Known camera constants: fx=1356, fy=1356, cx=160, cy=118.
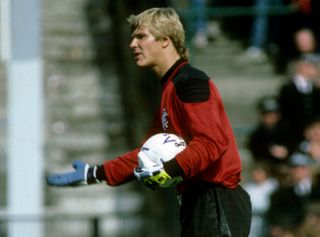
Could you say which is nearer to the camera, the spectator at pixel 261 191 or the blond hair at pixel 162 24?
the blond hair at pixel 162 24

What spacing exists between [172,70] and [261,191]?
16.3ft

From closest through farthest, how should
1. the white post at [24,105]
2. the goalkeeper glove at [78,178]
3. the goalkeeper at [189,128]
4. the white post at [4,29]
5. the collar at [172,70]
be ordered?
the goalkeeper at [189,128], the collar at [172,70], the goalkeeper glove at [78,178], the white post at [4,29], the white post at [24,105]

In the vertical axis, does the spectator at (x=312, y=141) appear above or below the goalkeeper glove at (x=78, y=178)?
below

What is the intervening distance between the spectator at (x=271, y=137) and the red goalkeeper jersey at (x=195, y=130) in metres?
4.90

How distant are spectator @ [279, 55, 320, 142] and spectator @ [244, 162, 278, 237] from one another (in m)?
0.57

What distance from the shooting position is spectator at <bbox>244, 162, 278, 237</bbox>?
433 inches

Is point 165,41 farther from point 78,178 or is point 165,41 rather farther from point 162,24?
point 78,178

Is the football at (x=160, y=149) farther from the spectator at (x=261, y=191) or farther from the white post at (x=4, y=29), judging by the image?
the spectator at (x=261, y=191)

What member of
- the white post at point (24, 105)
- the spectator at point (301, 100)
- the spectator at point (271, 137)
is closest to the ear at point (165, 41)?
the white post at point (24, 105)

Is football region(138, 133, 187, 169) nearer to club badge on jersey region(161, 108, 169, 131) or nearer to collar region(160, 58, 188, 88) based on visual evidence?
club badge on jersey region(161, 108, 169, 131)

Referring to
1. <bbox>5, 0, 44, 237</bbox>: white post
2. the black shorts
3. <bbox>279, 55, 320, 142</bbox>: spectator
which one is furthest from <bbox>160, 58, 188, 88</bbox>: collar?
<bbox>279, 55, 320, 142</bbox>: spectator

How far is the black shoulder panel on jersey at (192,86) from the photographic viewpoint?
618 cm

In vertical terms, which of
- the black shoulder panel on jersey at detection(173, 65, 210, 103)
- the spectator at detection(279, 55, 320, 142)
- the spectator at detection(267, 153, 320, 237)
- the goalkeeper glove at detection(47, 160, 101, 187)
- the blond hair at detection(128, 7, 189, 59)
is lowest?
the spectator at detection(267, 153, 320, 237)

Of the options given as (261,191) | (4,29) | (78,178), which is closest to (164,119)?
(78,178)
